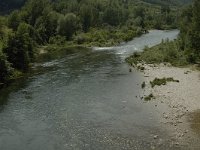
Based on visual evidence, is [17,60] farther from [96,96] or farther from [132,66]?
[96,96]

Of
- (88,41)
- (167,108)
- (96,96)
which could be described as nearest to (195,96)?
(167,108)

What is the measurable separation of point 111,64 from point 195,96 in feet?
106

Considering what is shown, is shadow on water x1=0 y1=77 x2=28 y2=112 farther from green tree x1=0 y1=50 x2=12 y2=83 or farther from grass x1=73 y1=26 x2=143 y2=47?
grass x1=73 y1=26 x2=143 y2=47

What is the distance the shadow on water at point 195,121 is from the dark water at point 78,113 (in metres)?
3.56

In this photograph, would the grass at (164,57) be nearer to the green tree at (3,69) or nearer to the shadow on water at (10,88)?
the shadow on water at (10,88)

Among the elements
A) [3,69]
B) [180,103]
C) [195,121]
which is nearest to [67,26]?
[3,69]

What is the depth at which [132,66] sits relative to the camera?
78.4m

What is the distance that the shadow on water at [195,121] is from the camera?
39850 millimetres

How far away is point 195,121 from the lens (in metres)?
42.2

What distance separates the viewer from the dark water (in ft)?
125

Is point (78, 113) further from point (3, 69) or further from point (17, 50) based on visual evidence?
point (17, 50)

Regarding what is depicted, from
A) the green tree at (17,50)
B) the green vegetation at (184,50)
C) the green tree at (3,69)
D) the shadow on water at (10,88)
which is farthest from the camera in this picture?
the green tree at (17,50)

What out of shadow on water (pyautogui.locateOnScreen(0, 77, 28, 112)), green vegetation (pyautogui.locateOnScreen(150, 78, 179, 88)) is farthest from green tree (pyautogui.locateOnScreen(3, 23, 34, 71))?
green vegetation (pyautogui.locateOnScreen(150, 78, 179, 88))

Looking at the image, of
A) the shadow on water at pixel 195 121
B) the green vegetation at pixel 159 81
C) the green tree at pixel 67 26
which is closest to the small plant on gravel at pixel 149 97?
the green vegetation at pixel 159 81
